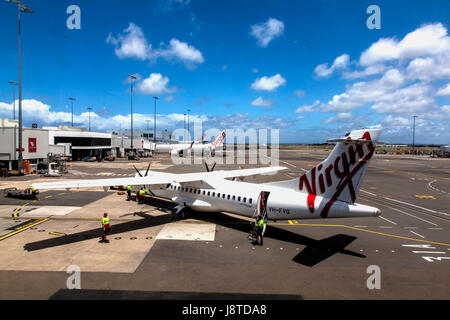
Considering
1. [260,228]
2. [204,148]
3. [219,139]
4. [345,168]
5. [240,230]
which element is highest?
[219,139]

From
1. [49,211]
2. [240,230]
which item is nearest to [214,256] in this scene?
[240,230]

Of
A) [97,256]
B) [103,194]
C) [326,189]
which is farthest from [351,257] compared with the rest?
[103,194]

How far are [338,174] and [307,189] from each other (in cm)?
203

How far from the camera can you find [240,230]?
17.9m

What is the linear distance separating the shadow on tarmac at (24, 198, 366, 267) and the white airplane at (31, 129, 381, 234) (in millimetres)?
1725

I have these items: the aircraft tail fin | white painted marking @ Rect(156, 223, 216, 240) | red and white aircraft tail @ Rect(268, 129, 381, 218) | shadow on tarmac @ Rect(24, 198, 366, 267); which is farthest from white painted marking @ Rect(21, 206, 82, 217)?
the aircraft tail fin

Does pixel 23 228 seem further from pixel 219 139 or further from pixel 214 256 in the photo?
pixel 219 139

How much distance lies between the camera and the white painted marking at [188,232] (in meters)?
16.2

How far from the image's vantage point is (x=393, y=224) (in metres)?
19.8

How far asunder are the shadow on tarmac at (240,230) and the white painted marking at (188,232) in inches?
46.9

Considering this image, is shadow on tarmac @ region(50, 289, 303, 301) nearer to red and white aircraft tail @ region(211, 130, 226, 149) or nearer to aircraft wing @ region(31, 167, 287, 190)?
aircraft wing @ region(31, 167, 287, 190)
